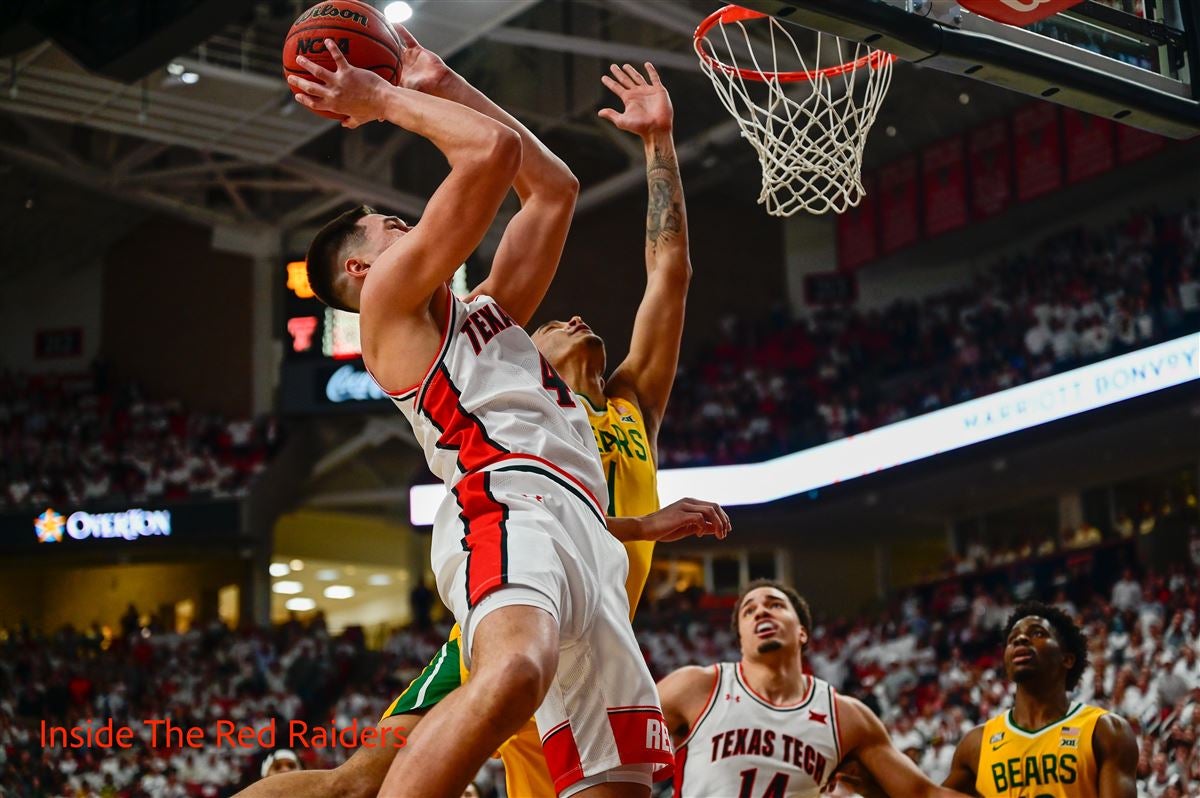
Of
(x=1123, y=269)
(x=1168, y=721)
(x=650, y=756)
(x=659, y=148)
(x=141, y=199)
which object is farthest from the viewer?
(x=141, y=199)

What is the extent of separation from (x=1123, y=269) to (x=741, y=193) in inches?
300

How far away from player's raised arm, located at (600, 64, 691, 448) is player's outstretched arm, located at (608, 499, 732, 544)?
117cm

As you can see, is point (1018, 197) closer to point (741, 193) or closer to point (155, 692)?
point (741, 193)

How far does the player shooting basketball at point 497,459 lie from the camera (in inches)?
125

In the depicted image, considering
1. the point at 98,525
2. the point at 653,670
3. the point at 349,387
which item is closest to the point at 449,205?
the point at 653,670

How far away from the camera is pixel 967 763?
19.6ft

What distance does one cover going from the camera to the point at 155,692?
65.1ft

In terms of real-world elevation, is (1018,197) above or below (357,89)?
above

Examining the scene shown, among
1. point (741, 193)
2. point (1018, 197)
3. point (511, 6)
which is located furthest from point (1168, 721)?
point (741, 193)

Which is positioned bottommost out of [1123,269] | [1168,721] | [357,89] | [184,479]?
[1168,721]

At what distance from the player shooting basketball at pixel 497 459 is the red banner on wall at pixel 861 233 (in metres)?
20.5

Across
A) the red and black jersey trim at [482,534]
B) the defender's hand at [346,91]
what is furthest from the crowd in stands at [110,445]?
the red and black jersey trim at [482,534]

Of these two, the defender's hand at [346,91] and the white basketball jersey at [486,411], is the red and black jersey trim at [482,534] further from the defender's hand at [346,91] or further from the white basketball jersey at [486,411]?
the defender's hand at [346,91]

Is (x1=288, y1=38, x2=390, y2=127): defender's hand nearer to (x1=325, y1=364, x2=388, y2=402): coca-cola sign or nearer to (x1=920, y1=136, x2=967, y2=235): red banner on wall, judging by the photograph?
(x1=325, y1=364, x2=388, y2=402): coca-cola sign
